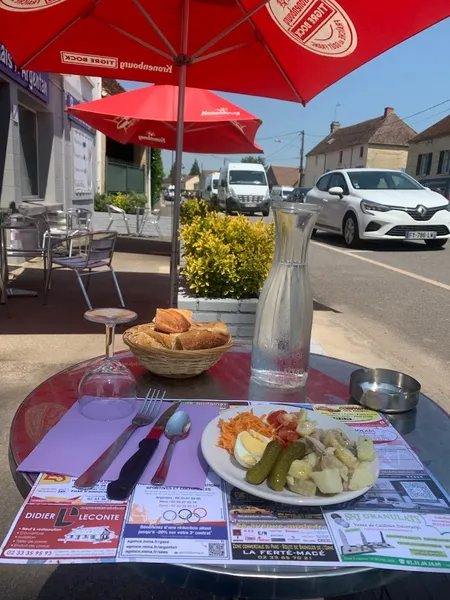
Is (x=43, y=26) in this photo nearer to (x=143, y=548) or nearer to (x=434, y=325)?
(x=143, y=548)

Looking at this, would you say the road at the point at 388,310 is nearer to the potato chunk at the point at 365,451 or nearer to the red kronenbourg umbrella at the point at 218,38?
the red kronenbourg umbrella at the point at 218,38

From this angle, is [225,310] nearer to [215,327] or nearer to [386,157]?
[215,327]

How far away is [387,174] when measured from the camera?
11820mm

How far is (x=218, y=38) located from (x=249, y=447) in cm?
305

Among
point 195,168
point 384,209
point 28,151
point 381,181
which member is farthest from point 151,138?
point 195,168

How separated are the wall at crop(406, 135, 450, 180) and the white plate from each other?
131ft

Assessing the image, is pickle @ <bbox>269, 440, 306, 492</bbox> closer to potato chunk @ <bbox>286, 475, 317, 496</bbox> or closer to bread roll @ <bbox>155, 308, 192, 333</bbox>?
potato chunk @ <bbox>286, 475, 317, 496</bbox>

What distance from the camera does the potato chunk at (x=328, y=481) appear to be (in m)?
0.96

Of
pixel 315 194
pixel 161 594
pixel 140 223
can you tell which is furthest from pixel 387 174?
pixel 161 594

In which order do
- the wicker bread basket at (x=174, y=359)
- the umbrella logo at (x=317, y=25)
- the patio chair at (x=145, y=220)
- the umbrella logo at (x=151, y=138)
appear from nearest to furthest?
the wicker bread basket at (x=174, y=359) → the umbrella logo at (x=317, y=25) → the umbrella logo at (x=151, y=138) → the patio chair at (x=145, y=220)

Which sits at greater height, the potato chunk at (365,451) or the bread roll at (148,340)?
the bread roll at (148,340)

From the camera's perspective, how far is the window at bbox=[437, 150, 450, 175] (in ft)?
119

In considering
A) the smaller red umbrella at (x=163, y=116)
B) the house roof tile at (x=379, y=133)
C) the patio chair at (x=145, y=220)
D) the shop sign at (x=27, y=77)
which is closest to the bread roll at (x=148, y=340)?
the smaller red umbrella at (x=163, y=116)

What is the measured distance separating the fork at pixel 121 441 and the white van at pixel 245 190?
71.8 ft
